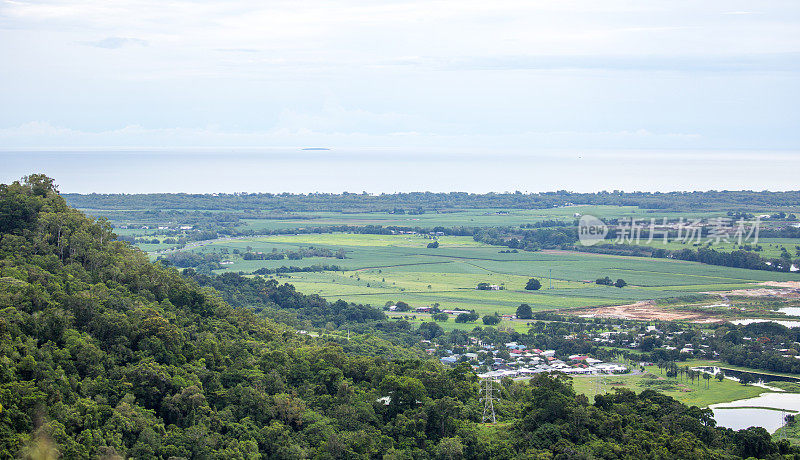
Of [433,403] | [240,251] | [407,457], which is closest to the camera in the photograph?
[407,457]

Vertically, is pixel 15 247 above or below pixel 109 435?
above

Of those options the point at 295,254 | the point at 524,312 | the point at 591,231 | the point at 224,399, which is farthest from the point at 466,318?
the point at 591,231

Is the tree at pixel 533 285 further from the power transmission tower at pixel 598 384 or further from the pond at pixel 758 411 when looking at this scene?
the pond at pixel 758 411

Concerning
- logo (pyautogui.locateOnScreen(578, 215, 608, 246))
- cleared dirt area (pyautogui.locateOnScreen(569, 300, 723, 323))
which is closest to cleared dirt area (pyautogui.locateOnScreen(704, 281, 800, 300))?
cleared dirt area (pyautogui.locateOnScreen(569, 300, 723, 323))

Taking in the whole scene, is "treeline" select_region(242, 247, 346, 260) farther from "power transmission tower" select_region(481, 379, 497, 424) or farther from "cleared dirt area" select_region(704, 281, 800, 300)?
"power transmission tower" select_region(481, 379, 497, 424)

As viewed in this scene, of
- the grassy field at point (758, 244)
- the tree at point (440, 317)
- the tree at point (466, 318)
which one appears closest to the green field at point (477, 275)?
the tree at point (466, 318)

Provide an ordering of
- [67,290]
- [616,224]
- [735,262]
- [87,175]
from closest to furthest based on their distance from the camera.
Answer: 1. [67,290]
2. [735,262]
3. [616,224]
4. [87,175]

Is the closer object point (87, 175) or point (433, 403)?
point (433, 403)

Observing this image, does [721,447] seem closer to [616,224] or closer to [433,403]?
[433,403]

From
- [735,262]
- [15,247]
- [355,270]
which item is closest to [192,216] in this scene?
[355,270]
